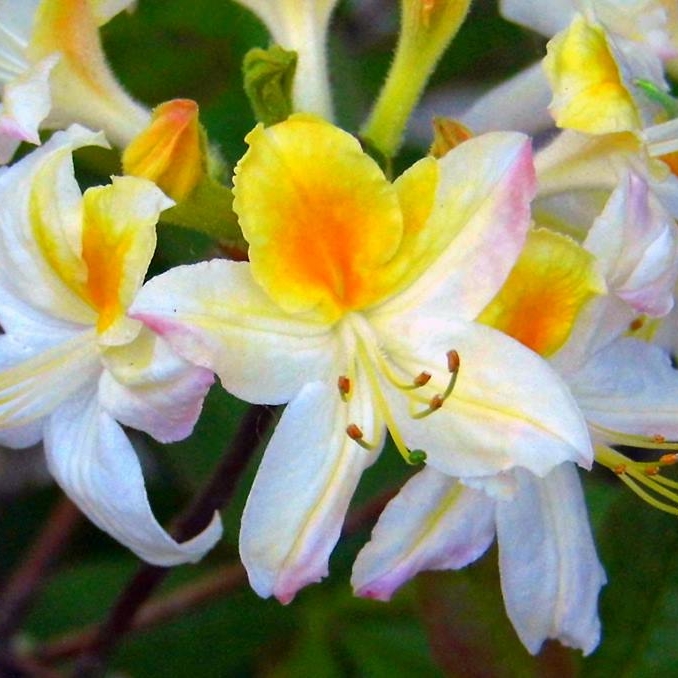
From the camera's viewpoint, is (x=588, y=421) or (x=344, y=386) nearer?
(x=344, y=386)

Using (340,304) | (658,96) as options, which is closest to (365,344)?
(340,304)

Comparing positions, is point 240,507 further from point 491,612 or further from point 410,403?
point 410,403

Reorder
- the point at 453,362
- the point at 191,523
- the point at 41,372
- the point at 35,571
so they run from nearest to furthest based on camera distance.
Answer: the point at 453,362
the point at 41,372
the point at 191,523
the point at 35,571

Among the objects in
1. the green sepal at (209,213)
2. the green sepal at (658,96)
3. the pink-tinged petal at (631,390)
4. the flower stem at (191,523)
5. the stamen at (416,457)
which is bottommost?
the flower stem at (191,523)

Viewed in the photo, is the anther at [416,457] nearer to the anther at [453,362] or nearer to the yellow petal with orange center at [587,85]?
the anther at [453,362]

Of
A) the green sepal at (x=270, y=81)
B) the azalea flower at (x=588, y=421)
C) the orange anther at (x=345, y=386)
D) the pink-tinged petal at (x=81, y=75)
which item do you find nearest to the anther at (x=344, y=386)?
the orange anther at (x=345, y=386)

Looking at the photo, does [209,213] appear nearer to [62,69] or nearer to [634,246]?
[62,69]

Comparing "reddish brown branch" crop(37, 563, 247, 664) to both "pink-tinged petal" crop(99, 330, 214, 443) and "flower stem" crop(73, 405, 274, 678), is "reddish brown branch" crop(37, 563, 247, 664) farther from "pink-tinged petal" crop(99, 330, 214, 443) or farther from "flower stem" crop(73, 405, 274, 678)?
"pink-tinged petal" crop(99, 330, 214, 443)
